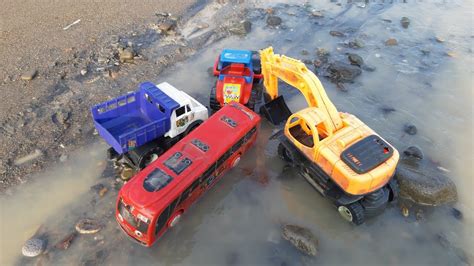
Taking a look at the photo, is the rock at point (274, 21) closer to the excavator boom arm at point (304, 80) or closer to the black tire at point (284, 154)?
the excavator boom arm at point (304, 80)

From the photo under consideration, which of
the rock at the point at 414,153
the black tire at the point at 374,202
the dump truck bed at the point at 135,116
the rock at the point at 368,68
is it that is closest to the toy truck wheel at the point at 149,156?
the dump truck bed at the point at 135,116

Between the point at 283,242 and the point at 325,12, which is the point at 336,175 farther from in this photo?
the point at 325,12

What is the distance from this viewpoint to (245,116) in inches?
428

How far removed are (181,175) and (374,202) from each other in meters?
5.21

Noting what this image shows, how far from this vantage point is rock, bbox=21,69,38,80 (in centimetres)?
1390

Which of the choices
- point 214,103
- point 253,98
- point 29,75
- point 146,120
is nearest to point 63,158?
point 146,120

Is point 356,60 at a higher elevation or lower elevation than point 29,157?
lower

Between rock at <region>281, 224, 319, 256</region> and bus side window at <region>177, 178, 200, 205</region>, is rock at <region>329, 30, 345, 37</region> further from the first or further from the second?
bus side window at <region>177, 178, 200, 205</region>

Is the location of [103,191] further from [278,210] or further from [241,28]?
[241,28]

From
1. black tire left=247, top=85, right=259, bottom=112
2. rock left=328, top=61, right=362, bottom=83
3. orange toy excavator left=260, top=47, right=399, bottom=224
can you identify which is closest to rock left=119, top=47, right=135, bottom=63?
black tire left=247, top=85, right=259, bottom=112

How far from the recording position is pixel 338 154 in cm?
912

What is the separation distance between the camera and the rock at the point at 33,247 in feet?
28.4

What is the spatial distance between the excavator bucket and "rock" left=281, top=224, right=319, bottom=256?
4511mm

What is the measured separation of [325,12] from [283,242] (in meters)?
15.9
